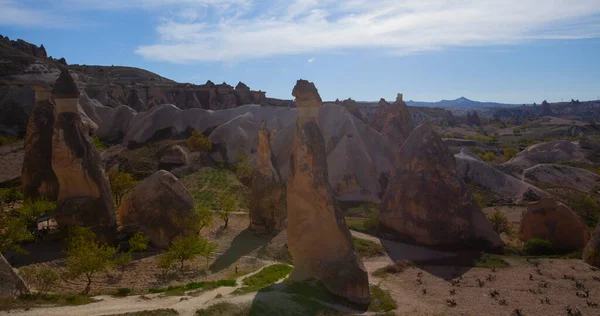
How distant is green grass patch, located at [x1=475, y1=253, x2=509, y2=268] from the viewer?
886 inches

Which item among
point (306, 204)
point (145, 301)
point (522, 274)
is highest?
point (306, 204)

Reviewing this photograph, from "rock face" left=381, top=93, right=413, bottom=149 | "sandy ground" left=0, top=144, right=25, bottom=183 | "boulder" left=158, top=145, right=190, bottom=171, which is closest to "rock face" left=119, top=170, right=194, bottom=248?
"sandy ground" left=0, top=144, right=25, bottom=183

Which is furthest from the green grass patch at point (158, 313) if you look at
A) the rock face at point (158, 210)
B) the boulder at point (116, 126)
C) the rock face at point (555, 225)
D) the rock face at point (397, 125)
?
the boulder at point (116, 126)

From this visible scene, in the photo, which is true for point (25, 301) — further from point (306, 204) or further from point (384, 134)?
point (384, 134)

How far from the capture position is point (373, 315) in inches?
610

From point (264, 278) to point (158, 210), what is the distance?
6642 millimetres

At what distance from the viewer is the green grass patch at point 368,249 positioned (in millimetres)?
24156

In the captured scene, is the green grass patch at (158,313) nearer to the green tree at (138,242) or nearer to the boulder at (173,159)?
the green tree at (138,242)

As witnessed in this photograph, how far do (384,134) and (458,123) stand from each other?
83.8 m

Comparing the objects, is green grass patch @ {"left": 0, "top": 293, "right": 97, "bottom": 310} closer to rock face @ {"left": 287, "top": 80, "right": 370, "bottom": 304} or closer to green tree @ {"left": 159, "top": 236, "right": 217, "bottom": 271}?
green tree @ {"left": 159, "top": 236, "right": 217, "bottom": 271}

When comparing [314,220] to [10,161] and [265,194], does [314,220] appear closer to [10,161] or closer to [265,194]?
[265,194]

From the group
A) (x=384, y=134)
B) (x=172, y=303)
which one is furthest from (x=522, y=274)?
(x=384, y=134)

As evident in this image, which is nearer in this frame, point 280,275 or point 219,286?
point 219,286

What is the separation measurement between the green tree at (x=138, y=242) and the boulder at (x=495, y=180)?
2960 cm
